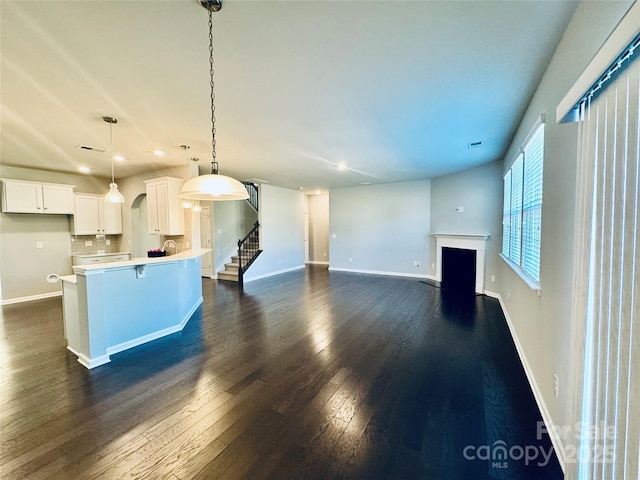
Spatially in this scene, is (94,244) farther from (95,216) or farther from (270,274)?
(270,274)

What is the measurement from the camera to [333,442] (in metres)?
1.74

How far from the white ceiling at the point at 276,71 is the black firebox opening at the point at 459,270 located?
2.84 metres

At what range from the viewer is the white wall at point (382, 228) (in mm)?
7211

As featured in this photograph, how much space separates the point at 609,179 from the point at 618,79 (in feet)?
1.30

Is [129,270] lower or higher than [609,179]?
lower

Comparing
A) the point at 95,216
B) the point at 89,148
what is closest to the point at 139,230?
the point at 95,216

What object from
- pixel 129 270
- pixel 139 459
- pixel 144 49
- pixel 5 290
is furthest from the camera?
pixel 5 290

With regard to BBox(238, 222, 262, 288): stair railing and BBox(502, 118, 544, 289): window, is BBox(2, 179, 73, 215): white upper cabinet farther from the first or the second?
BBox(502, 118, 544, 289): window

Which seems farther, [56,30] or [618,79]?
[56,30]

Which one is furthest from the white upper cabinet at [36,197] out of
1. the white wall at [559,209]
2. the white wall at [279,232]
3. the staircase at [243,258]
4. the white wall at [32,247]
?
the white wall at [559,209]

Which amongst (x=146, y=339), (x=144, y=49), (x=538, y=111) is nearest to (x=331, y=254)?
(x=146, y=339)

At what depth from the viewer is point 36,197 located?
5.30 metres

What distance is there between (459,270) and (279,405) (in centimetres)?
540

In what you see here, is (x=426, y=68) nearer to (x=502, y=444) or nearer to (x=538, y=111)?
(x=538, y=111)
